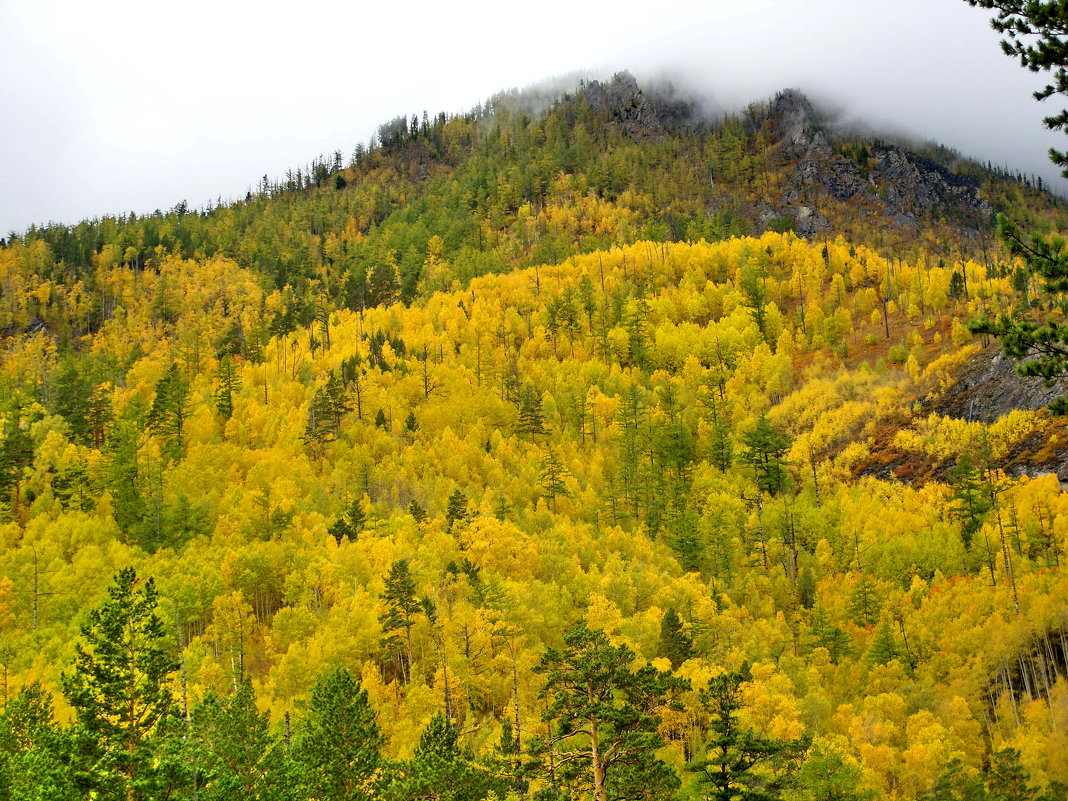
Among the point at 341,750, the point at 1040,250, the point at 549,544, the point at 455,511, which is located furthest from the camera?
the point at 455,511

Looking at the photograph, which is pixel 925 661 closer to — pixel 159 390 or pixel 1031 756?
pixel 1031 756

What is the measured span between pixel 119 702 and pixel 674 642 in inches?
1446

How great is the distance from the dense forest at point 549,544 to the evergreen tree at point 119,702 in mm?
155

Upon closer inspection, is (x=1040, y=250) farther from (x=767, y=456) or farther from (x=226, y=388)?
(x=226, y=388)

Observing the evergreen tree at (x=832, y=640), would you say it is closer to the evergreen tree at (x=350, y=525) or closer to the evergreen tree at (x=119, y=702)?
the evergreen tree at (x=350, y=525)

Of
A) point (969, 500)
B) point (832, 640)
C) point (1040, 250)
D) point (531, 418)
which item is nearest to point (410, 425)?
point (531, 418)

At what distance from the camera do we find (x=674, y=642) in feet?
178

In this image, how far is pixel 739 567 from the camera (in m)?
77.2

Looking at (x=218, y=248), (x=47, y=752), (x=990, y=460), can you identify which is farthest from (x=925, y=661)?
(x=218, y=248)

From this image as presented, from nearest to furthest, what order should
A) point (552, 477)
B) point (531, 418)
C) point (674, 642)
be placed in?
point (674, 642) < point (552, 477) < point (531, 418)

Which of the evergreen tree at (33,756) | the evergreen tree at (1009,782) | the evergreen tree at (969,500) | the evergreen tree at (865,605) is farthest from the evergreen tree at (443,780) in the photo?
the evergreen tree at (969,500)

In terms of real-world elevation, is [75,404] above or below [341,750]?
above

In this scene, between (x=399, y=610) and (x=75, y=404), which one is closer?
(x=399, y=610)

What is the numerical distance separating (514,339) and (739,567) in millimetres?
59303
